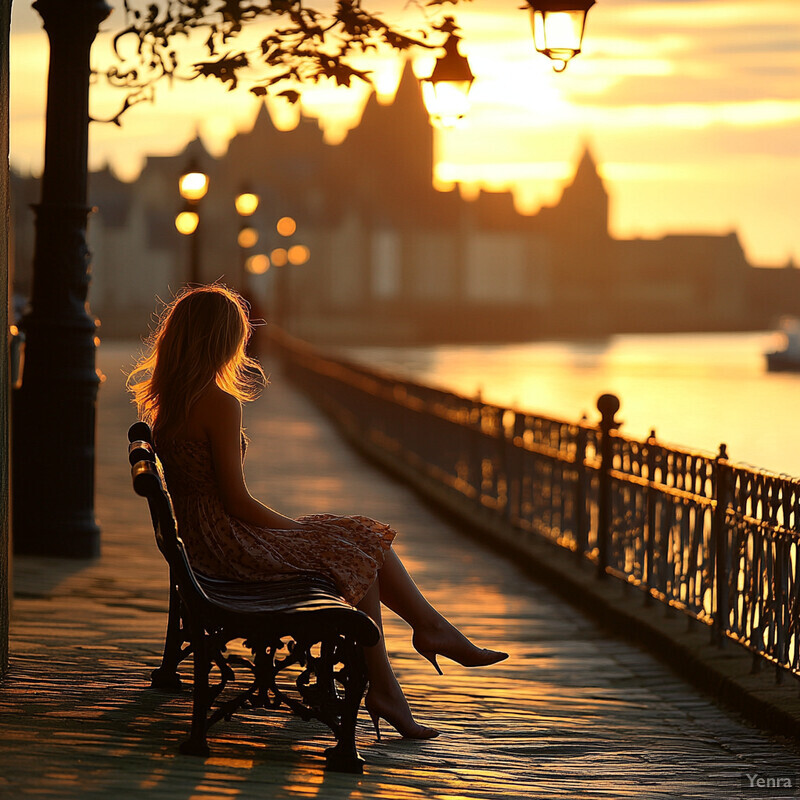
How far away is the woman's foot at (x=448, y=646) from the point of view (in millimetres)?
5504

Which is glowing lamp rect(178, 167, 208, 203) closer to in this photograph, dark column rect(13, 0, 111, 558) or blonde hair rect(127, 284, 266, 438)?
dark column rect(13, 0, 111, 558)

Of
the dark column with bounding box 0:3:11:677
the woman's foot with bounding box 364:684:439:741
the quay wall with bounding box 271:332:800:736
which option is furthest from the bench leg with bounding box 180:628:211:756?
the quay wall with bounding box 271:332:800:736

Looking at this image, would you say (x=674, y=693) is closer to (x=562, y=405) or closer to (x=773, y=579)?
(x=773, y=579)

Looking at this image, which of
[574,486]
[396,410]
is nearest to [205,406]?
[574,486]

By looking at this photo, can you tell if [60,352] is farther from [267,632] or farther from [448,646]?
[267,632]

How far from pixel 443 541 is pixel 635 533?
3976 mm

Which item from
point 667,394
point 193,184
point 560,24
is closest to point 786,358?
point 667,394

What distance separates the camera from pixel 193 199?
26.7 meters

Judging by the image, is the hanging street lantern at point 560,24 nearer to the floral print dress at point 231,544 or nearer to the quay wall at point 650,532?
the quay wall at point 650,532

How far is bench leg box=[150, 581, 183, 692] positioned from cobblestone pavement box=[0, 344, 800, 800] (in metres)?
0.11

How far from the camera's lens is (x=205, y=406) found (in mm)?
5148

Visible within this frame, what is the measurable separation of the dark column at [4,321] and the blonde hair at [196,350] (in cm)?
92

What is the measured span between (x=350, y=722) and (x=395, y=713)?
0.52 metres

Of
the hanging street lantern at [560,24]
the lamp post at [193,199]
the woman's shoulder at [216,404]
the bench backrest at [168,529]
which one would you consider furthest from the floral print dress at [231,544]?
the lamp post at [193,199]
